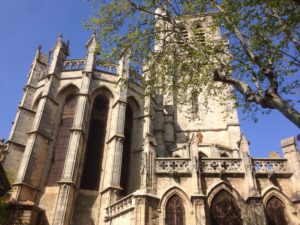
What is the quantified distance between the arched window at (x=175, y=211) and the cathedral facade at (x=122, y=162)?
0.04m

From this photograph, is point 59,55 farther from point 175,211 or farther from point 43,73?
point 175,211

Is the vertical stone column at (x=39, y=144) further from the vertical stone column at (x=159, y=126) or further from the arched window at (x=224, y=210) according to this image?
the arched window at (x=224, y=210)

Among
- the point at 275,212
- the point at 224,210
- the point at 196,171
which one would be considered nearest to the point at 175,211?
the point at 196,171

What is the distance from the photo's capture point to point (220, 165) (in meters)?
13.2

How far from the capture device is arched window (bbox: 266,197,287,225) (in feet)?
39.0

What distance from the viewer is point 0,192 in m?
8.43

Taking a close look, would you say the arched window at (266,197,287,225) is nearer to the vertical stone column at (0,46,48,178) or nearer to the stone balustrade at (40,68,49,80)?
the vertical stone column at (0,46,48,178)

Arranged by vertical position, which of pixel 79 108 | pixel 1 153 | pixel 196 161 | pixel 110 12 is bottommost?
pixel 196 161

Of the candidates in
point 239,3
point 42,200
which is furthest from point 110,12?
point 42,200

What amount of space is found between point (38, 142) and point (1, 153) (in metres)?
2.76

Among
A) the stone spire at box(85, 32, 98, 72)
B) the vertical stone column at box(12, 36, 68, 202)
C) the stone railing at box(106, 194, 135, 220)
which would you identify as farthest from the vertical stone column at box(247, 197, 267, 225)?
the stone spire at box(85, 32, 98, 72)

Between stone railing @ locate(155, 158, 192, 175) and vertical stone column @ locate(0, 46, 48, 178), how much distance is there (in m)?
9.24

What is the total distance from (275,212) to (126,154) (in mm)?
10582

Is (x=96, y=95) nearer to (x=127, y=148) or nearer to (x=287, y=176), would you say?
(x=127, y=148)
